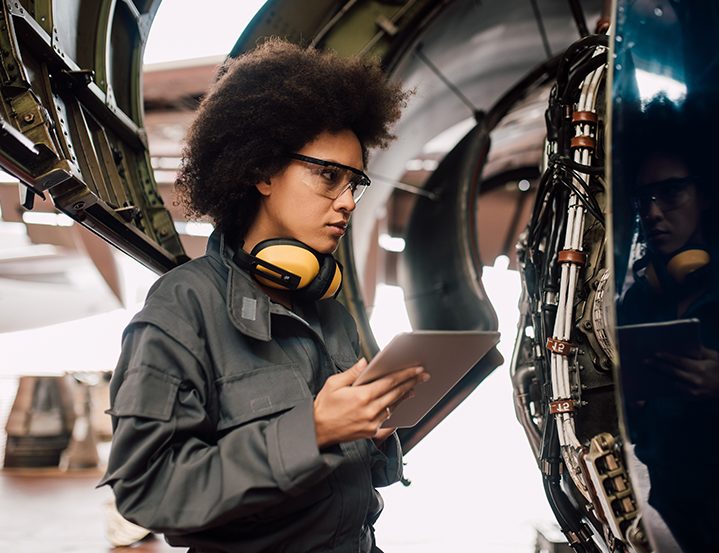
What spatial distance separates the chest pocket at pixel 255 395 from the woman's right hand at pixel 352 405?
0.13 metres

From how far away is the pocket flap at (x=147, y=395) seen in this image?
3.55ft

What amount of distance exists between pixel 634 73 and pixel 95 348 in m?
7.30

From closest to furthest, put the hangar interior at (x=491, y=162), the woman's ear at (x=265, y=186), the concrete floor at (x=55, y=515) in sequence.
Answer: the hangar interior at (x=491, y=162) < the woman's ear at (x=265, y=186) < the concrete floor at (x=55, y=515)

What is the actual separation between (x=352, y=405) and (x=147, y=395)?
34 cm

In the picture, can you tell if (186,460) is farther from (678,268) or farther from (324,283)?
(678,268)

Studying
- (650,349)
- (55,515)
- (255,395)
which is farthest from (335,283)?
(55,515)

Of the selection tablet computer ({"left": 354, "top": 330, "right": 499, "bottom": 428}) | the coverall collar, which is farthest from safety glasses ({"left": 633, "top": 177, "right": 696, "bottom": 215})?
the coverall collar

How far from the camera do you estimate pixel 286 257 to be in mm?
1355

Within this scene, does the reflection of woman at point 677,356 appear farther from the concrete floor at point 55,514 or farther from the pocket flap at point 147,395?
the concrete floor at point 55,514

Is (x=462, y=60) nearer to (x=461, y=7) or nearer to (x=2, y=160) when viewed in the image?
(x=461, y=7)

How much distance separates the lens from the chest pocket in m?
1.22

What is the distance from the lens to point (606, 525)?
144 cm

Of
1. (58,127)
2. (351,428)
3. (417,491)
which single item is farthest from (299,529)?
(417,491)

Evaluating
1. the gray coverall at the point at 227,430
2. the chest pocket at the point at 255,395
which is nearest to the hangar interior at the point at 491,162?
the gray coverall at the point at 227,430
